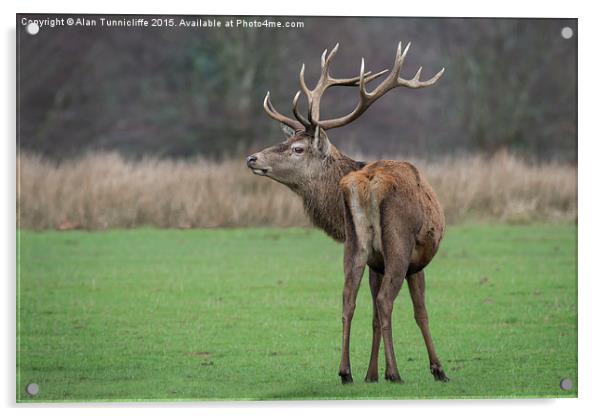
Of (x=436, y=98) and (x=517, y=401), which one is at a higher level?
(x=436, y=98)

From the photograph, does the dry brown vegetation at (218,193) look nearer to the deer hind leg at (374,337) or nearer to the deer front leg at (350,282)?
the deer hind leg at (374,337)

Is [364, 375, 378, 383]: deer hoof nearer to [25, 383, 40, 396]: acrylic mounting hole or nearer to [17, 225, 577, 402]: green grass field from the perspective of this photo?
[17, 225, 577, 402]: green grass field

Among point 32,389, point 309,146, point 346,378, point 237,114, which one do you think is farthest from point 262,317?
point 237,114

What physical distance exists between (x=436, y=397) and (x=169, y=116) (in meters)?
14.6

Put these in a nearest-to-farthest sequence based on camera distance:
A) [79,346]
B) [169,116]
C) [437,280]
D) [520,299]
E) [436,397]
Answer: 1. [436,397]
2. [79,346]
3. [520,299]
4. [437,280]
5. [169,116]

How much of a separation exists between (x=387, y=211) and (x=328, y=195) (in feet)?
2.99

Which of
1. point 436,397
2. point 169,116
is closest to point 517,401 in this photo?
point 436,397

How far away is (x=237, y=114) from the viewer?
63.5 feet

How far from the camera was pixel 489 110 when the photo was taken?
56.3 feet

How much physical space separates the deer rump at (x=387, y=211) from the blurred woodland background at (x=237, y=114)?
182 centimetres

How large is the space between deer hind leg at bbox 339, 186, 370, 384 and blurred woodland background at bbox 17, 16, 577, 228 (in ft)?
6.84

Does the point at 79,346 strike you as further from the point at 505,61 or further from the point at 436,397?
the point at 505,61

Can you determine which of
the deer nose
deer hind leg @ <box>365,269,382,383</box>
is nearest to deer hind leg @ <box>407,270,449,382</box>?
deer hind leg @ <box>365,269,382,383</box>

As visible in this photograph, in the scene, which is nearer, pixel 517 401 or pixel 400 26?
pixel 517 401
